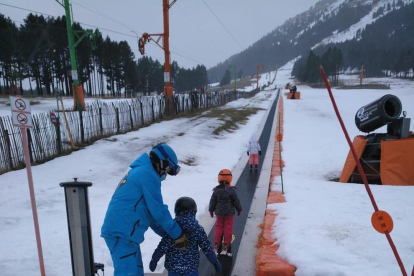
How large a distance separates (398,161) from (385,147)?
44 centimetres

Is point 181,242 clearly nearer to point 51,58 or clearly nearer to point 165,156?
point 165,156

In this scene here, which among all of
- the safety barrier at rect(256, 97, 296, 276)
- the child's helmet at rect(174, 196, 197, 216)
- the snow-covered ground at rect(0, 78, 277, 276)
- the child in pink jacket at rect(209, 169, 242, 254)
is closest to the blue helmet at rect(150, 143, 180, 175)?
the child's helmet at rect(174, 196, 197, 216)

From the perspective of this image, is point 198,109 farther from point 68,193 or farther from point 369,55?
point 369,55

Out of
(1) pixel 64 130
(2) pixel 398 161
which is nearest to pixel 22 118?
(1) pixel 64 130

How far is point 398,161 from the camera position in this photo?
6.75m

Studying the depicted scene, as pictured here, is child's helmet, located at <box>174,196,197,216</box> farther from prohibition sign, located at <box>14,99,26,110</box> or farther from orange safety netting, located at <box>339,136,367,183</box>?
orange safety netting, located at <box>339,136,367,183</box>

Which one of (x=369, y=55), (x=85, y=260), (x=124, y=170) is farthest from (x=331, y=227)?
(x=369, y=55)

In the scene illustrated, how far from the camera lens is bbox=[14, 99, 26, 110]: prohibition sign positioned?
3922 millimetres

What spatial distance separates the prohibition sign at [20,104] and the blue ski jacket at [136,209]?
106 inches

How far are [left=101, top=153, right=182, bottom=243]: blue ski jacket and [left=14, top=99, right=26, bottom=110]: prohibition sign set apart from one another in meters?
2.69

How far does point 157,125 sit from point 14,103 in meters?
12.2

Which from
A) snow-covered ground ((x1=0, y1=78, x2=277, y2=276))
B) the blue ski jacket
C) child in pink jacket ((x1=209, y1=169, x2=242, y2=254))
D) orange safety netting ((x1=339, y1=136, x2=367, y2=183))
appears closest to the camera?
the blue ski jacket

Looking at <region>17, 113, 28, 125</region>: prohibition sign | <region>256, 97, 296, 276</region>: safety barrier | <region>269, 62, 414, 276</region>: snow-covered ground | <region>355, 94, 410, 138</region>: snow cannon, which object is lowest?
<region>256, 97, 296, 276</region>: safety barrier

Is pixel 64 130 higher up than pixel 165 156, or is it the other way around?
pixel 165 156
